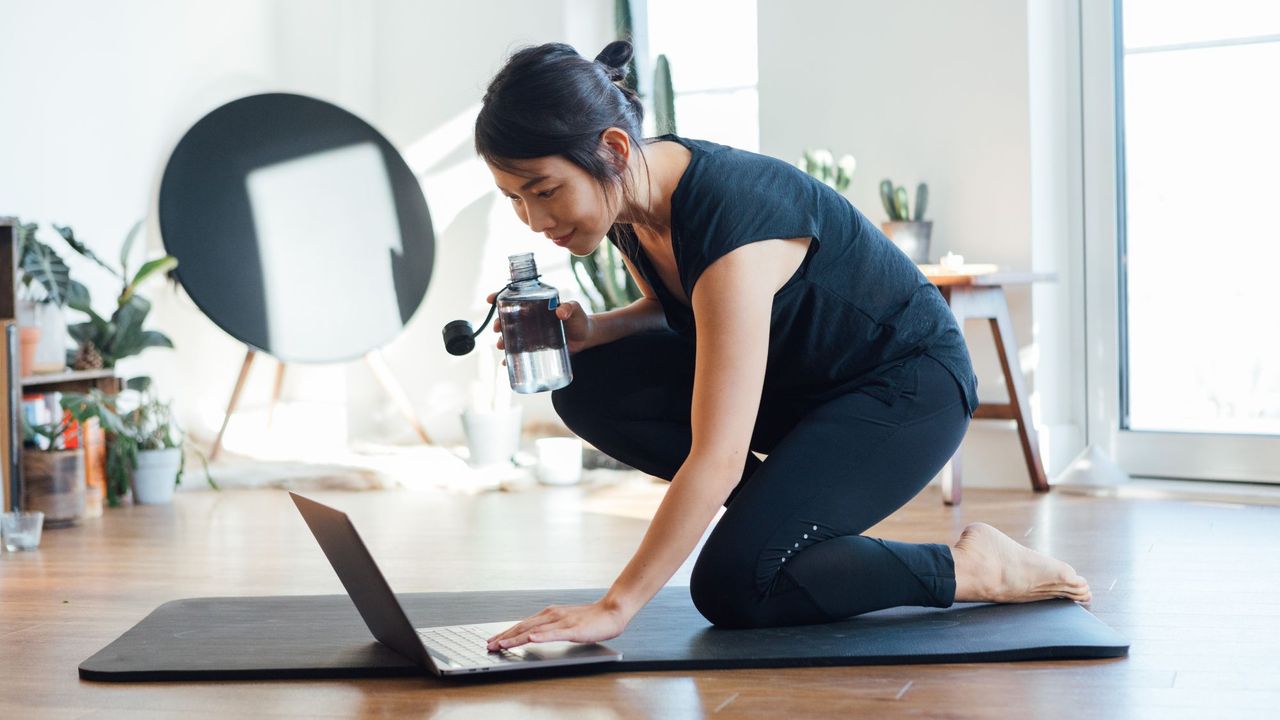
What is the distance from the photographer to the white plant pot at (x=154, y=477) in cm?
304

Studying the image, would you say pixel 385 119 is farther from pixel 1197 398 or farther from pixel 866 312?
pixel 866 312

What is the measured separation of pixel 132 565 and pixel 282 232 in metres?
1.49

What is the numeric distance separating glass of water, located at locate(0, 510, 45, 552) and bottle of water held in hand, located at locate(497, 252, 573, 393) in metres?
1.31

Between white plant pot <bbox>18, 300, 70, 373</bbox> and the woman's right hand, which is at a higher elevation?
the woman's right hand

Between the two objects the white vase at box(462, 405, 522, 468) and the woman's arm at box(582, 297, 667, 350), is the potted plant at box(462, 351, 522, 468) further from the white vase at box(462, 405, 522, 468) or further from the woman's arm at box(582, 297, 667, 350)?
the woman's arm at box(582, 297, 667, 350)

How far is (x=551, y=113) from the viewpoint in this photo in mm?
1347

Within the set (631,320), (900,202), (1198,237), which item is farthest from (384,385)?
(1198,237)

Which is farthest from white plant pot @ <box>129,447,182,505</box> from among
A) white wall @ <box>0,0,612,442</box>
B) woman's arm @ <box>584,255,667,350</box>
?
woman's arm @ <box>584,255,667,350</box>

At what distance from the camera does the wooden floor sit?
4.19ft

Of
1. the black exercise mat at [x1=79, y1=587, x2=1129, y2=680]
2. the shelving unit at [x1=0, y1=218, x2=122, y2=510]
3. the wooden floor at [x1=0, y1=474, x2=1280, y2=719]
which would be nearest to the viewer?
the wooden floor at [x1=0, y1=474, x2=1280, y2=719]

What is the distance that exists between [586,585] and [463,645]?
1.67 ft

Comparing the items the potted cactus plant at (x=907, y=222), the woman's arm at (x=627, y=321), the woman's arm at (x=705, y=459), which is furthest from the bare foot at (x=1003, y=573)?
the potted cactus plant at (x=907, y=222)

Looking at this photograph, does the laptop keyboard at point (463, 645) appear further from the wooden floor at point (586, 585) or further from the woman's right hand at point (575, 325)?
the woman's right hand at point (575, 325)

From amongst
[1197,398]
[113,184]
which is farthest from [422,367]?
[1197,398]
